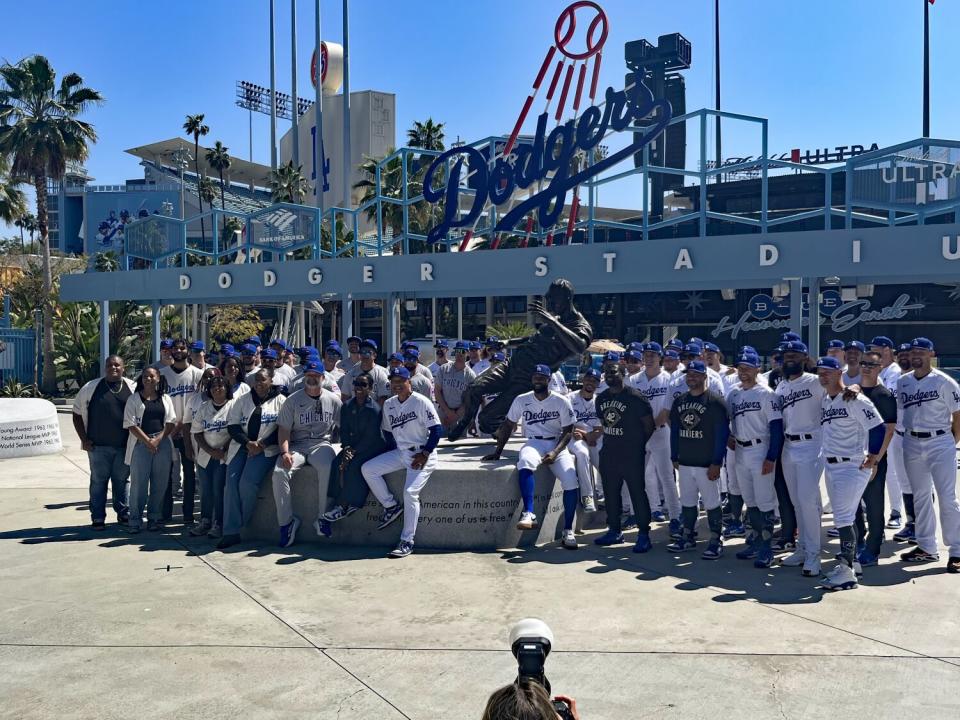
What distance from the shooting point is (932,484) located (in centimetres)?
800

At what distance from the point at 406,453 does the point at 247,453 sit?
1627 mm

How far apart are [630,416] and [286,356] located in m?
5.62

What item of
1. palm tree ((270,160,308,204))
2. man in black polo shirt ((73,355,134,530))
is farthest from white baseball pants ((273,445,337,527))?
palm tree ((270,160,308,204))

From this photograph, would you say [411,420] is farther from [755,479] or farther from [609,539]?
[755,479]

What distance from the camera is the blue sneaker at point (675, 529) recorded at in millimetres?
8430

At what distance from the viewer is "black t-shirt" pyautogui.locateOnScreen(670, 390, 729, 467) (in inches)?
313

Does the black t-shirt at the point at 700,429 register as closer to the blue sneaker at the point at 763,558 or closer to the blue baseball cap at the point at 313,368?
the blue sneaker at the point at 763,558

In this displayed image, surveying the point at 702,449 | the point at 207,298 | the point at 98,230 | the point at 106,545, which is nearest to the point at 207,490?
the point at 106,545

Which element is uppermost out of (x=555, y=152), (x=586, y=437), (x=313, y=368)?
(x=555, y=152)

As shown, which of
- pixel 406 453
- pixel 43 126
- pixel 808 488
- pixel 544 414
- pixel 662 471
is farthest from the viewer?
pixel 43 126

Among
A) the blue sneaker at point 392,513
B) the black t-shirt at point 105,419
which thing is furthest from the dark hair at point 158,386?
the blue sneaker at point 392,513

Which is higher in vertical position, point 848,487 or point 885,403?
point 885,403

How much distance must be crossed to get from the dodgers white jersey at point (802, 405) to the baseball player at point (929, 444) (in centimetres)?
111

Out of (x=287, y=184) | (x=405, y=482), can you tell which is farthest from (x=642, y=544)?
(x=287, y=184)
